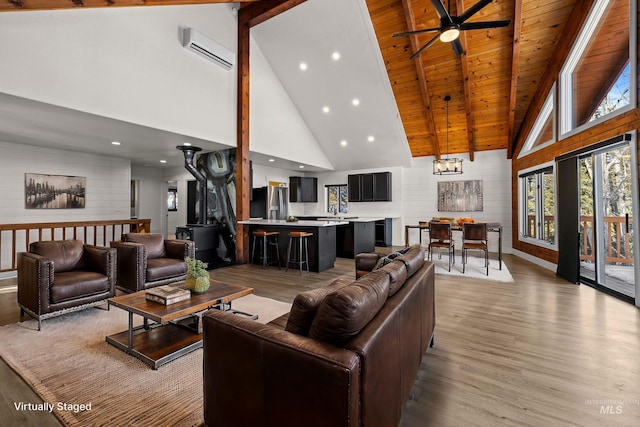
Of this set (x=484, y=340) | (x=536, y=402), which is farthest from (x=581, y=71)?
(x=536, y=402)

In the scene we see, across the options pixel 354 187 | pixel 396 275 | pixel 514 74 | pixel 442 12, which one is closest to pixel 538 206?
pixel 514 74

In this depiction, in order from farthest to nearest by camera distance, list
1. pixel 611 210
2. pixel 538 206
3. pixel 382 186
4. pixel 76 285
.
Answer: pixel 382 186, pixel 538 206, pixel 611 210, pixel 76 285

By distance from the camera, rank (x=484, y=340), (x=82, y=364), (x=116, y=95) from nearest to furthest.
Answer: (x=82, y=364)
(x=484, y=340)
(x=116, y=95)

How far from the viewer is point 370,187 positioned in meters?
9.31

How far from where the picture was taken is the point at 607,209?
4855 mm

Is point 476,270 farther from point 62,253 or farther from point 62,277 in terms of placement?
point 62,253

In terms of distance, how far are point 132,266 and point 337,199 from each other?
23.6ft

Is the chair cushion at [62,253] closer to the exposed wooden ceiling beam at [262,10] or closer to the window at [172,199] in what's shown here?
the exposed wooden ceiling beam at [262,10]

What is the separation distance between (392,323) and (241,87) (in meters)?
5.87

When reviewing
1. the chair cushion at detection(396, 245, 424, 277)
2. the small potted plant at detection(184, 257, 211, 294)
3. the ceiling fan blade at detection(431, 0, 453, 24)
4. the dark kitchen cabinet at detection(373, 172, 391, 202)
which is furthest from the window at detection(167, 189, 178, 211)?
the chair cushion at detection(396, 245, 424, 277)

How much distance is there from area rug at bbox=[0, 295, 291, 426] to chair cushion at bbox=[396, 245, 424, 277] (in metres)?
1.59

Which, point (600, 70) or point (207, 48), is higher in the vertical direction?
point (207, 48)

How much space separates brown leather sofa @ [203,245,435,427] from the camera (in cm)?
110

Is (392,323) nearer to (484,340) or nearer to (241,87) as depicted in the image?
(484,340)
